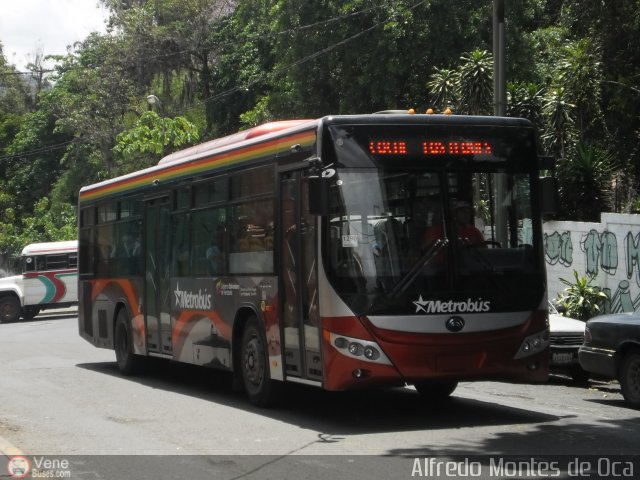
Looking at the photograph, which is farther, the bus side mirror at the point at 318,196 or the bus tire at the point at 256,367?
the bus tire at the point at 256,367

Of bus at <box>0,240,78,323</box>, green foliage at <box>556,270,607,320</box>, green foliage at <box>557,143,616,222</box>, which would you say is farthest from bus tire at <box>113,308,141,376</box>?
bus at <box>0,240,78,323</box>

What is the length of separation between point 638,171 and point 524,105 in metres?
3.66

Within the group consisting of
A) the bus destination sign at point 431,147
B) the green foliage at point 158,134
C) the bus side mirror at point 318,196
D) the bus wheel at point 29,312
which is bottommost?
the bus wheel at point 29,312

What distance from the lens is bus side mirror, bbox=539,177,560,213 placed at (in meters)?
→ 11.1

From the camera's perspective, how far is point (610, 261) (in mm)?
19703

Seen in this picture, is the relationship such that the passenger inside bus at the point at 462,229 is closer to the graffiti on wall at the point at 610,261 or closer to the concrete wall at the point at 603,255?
the graffiti on wall at the point at 610,261

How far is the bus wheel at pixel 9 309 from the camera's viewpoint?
36.4m

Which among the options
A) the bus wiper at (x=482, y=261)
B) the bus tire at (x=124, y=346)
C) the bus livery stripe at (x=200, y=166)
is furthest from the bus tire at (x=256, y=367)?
the bus tire at (x=124, y=346)

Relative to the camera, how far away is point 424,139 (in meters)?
10.7

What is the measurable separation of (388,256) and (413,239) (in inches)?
12.0

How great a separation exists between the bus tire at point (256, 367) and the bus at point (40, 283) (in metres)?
24.9

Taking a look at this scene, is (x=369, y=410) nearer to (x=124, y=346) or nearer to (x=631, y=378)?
(x=631, y=378)

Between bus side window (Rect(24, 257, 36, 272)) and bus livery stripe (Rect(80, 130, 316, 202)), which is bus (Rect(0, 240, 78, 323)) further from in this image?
bus livery stripe (Rect(80, 130, 316, 202))

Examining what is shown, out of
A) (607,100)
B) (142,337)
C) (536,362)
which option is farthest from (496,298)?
(607,100)
